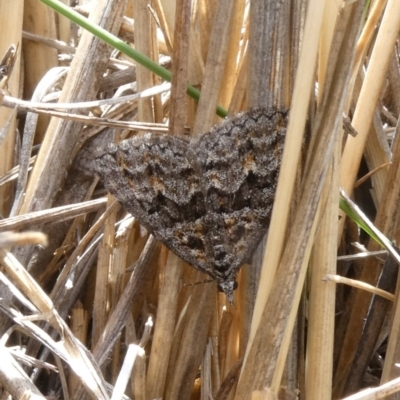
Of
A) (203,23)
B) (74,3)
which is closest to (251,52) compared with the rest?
(203,23)

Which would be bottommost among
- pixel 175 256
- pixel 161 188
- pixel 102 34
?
pixel 175 256

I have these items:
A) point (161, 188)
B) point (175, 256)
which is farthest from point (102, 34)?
point (175, 256)

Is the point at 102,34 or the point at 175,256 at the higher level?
the point at 102,34

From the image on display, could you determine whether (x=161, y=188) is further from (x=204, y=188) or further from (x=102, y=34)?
(x=102, y=34)

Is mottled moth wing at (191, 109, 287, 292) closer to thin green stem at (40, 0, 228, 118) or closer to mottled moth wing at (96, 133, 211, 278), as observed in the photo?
mottled moth wing at (96, 133, 211, 278)

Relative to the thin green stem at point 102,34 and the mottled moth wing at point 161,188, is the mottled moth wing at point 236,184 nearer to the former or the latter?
the mottled moth wing at point 161,188

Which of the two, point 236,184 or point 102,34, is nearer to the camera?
point 102,34
